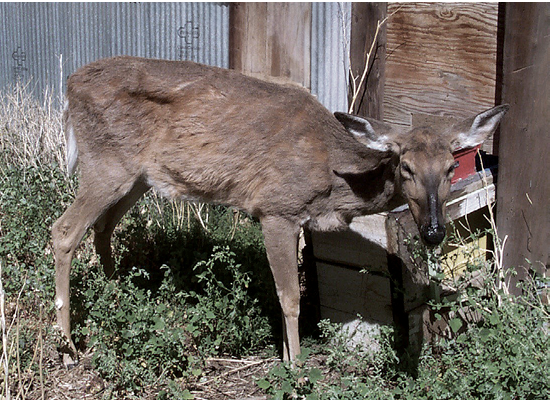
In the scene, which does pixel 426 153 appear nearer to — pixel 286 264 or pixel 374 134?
pixel 374 134

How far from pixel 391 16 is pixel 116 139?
2.74 m

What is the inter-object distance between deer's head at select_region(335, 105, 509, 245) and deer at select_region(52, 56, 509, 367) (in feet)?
0.62

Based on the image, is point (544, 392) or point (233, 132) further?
point (233, 132)

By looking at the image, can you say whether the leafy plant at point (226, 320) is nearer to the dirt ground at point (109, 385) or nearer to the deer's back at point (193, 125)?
the dirt ground at point (109, 385)

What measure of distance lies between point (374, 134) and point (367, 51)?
2.12 m

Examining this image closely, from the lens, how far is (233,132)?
4668mm

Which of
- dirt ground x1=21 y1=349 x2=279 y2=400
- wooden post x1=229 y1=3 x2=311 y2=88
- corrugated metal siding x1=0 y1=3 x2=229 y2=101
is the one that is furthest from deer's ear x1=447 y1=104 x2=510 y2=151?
corrugated metal siding x1=0 y1=3 x2=229 y2=101

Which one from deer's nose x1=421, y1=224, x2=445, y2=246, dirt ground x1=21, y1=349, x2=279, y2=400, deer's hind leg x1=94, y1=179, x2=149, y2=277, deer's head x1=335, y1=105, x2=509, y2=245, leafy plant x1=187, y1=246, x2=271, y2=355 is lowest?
dirt ground x1=21, y1=349, x2=279, y2=400

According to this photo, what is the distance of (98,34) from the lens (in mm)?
9484

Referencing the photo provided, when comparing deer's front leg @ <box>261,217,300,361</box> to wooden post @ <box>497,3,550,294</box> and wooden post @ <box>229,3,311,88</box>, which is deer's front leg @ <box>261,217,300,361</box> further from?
wooden post @ <box>229,3,311,88</box>

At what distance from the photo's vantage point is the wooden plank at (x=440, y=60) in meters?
5.25

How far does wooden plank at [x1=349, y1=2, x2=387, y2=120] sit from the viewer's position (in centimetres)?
592

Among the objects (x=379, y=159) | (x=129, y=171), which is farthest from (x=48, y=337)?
(x=379, y=159)

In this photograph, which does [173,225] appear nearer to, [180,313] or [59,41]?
[180,313]
